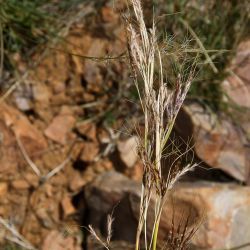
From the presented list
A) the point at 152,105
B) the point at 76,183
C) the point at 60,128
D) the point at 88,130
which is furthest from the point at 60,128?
the point at 152,105

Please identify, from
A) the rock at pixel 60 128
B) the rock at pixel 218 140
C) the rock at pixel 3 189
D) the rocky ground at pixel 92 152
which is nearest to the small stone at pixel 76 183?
the rocky ground at pixel 92 152

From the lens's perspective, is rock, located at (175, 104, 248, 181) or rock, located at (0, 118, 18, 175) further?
rock, located at (0, 118, 18, 175)

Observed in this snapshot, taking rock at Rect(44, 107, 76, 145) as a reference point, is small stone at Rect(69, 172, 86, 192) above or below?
below

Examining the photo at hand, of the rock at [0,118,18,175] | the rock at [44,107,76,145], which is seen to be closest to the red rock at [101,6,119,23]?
the rock at [44,107,76,145]

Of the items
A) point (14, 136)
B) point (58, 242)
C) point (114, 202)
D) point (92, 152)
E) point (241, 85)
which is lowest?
point (58, 242)

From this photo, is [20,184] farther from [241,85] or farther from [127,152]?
[241,85]

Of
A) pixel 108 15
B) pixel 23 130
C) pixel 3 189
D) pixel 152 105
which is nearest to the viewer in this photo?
pixel 152 105

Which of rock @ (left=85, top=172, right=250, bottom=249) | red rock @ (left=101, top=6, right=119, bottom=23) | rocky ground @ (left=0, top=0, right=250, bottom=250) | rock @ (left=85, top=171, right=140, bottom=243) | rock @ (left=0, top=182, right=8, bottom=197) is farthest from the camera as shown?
red rock @ (left=101, top=6, right=119, bottom=23)

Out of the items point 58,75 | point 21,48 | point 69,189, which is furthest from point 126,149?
point 21,48

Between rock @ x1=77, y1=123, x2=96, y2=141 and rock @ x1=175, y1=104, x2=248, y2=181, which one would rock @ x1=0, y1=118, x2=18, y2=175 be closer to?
rock @ x1=77, y1=123, x2=96, y2=141
